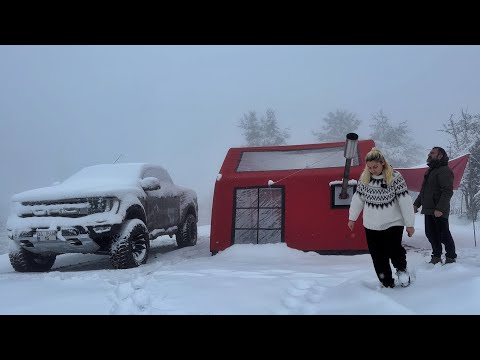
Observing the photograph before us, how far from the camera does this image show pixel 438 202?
556cm

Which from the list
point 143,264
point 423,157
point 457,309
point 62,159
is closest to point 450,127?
point 423,157

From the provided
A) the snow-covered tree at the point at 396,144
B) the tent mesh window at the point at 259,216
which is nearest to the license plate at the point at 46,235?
the tent mesh window at the point at 259,216

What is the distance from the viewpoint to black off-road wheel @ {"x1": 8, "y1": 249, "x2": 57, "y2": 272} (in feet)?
22.1

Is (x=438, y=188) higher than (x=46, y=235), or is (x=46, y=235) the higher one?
(x=438, y=188)

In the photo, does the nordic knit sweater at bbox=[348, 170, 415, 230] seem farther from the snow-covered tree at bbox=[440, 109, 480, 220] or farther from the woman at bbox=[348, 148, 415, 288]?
the snow-covered tree at bbox=[440, 109, 480, 220]

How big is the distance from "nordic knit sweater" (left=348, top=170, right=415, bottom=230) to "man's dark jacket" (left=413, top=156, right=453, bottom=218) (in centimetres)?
177

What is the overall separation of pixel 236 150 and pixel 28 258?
14.6 ft

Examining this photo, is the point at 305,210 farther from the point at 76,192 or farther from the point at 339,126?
the point at 339,126

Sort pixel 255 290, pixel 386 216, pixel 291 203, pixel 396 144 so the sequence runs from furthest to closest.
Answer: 1. pixel 396 144
2. pixel 291 203
3. pixel 255 290
4. pixel 386 216

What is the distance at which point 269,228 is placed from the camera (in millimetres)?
7688

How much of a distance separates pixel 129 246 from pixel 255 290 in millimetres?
2931

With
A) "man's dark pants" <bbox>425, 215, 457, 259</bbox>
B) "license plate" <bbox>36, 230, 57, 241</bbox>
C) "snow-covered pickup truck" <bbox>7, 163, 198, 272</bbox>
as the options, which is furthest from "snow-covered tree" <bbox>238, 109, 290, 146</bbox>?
"license plate" <bbox>36, 230, 57, 241</bbox>

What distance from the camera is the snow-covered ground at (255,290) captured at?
11.2 ft

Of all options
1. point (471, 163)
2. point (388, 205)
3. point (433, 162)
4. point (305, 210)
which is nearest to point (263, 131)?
point (471, 163)
